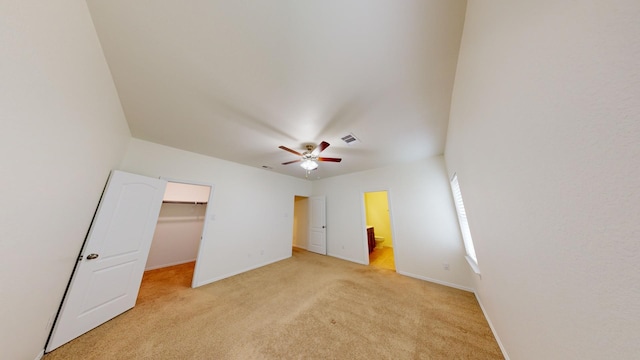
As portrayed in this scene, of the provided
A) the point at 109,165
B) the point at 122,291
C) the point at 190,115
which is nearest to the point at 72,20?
the point at 190,115

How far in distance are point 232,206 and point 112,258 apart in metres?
1.70

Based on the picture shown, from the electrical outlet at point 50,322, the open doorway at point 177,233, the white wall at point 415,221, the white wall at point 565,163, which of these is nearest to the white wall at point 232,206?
the open doorway at point 177,233

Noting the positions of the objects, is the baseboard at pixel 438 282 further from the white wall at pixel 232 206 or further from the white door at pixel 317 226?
the white wall at pixel 232 206

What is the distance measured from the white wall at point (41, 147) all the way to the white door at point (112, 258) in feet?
0.58

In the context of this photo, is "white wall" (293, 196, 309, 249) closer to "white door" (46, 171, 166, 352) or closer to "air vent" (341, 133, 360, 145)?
"air vent" (341, 133, 360, 145)

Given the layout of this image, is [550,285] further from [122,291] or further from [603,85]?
[122,291]

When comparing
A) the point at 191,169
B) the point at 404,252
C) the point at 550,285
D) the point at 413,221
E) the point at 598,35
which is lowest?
the point at 404,252

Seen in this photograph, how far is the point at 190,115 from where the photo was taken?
2102mm

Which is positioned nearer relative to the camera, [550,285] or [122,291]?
[550,285]

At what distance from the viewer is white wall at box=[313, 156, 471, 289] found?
3072mm

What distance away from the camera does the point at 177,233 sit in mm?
4254

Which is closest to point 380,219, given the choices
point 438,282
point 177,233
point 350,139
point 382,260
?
point 382,260

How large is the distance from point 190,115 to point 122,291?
2.51 m

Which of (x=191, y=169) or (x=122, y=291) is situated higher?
(x=191, y=169)
